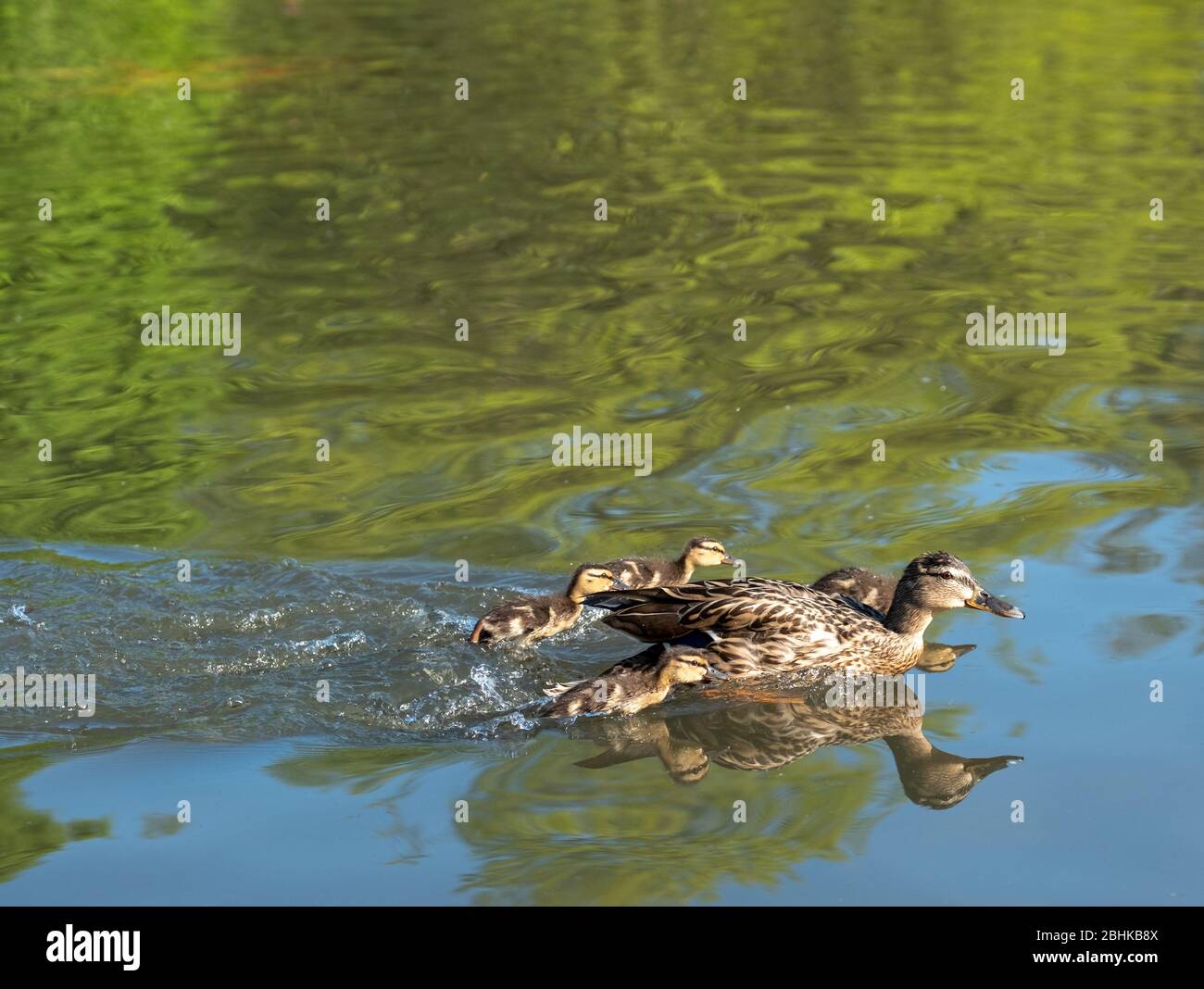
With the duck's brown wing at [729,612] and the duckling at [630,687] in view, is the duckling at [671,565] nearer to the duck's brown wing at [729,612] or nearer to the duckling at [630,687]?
the duck's brown wing at [729,612]

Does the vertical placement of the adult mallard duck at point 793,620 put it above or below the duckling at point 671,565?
below

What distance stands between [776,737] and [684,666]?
0.49 m

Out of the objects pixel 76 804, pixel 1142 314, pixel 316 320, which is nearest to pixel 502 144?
pixel 316 320

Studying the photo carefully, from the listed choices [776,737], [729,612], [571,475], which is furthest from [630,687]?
[571,475]

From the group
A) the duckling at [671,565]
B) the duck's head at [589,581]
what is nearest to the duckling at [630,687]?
the duck's head at [589,581]

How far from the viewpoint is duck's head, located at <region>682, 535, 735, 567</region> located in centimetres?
816

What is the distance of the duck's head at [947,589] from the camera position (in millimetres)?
7379

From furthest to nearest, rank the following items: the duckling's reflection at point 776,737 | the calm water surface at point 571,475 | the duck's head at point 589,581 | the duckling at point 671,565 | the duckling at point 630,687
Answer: the duckling at point 671,565 → the duck's head at point 589,581 → the duckling at point 630,687 → the duckling's reflection at point 776,737 → the calm water surface at point 571,475

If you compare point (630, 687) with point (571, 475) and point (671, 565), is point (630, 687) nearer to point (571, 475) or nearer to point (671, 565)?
point (671, 565)

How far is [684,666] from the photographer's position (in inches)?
273

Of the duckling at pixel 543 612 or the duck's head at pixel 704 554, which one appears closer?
the duckling at pixel 543 612

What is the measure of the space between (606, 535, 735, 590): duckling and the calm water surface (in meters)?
0.36

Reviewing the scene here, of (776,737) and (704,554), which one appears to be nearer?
(776,737)

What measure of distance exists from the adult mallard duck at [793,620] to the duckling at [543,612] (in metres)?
0.22
